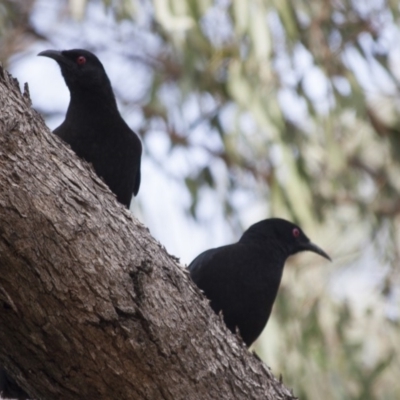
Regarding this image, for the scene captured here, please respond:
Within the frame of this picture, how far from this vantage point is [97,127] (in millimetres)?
5027

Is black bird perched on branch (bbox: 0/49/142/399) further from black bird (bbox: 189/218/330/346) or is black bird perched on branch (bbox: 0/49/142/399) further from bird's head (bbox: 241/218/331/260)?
bird's head (bbox: 241/218/331/260)

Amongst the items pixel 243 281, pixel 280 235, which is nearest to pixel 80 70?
pixel 243 281

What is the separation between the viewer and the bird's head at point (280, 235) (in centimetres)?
602

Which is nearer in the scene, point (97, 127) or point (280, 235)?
point (97, 127)

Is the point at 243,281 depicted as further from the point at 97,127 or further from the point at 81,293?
the point at 81,293

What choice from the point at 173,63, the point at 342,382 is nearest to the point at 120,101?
the point at 173,63

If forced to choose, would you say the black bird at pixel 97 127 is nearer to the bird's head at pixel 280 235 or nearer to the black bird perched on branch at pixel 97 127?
the black bird perched on branch at pixel 97 127

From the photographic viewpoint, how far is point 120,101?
9.03m

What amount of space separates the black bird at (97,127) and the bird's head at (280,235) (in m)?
1.09

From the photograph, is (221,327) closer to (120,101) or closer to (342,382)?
(342,382)

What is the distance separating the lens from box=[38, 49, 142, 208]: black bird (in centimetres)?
496

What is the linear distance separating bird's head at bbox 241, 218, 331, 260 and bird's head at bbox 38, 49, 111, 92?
1428mm

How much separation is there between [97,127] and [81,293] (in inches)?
69.6

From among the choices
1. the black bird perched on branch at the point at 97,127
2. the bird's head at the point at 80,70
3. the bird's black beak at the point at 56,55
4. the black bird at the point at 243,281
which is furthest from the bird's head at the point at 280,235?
the bird's black beak at the point at 56,55
